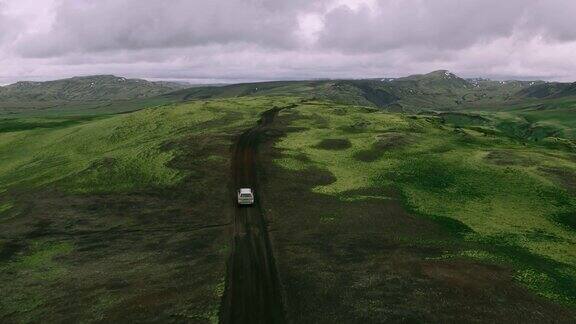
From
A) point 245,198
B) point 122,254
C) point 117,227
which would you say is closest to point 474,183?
point 245,198

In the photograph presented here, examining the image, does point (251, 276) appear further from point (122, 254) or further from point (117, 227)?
point (117, 227)

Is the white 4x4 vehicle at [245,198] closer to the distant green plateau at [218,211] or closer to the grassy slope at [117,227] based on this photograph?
the distant green plateau at [218,211]

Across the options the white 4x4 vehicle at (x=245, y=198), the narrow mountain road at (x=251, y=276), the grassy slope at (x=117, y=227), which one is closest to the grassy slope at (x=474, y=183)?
the white 4x4 vehicle at (x=245, y=198)

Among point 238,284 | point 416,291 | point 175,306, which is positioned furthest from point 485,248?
point 175,306

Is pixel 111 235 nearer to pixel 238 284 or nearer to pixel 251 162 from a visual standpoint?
pixel 238 284

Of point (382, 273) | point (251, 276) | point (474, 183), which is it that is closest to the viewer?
point (251, 276)

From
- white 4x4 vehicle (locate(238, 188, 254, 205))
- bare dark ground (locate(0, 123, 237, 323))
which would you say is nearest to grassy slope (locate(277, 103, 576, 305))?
white 4x4 vehicle (locate(238, 188, 254, 205))
